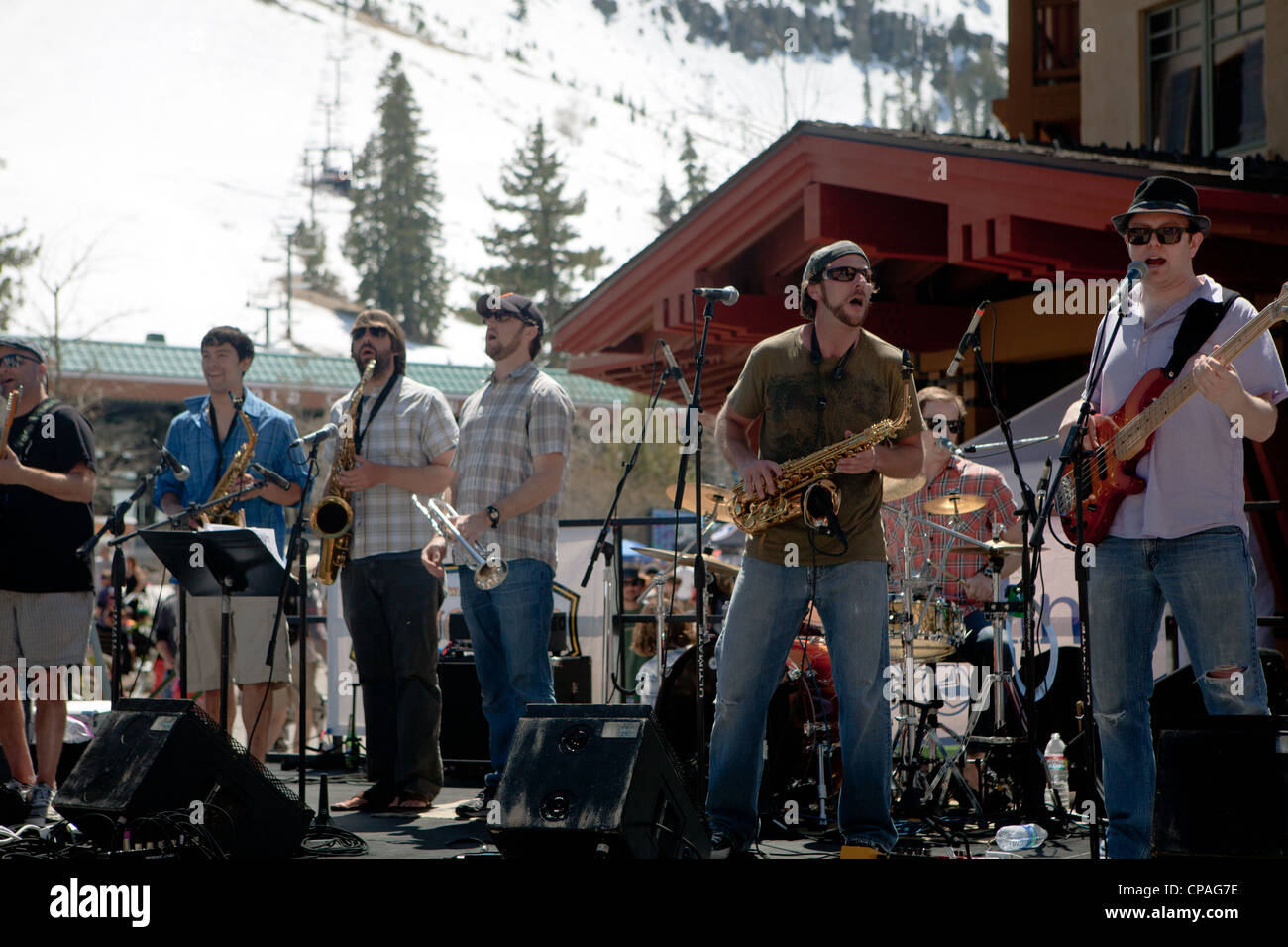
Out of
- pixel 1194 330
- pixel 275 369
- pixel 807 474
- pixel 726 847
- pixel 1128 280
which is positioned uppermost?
pixel 275 369

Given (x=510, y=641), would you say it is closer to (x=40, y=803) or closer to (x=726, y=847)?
(x=726, y=847)

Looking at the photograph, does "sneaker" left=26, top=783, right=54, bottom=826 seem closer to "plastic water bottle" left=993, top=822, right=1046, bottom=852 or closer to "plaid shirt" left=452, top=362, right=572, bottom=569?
"plaid shirt" left=452, top=362, right=572, bottom=569

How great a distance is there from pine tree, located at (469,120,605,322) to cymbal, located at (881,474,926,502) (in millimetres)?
58200

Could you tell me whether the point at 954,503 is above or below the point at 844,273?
below

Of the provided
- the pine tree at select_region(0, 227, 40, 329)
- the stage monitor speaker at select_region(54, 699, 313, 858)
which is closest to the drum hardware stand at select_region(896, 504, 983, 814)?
the stage monitor speaker at select_region(54, 699, 313, 858)

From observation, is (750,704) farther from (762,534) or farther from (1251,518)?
(1251,518)

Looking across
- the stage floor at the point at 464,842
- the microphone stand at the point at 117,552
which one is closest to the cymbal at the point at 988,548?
the stage floor at the point at 464,842

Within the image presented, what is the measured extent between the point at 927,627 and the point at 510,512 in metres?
2.24

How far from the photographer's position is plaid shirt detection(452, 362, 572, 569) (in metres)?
6.24

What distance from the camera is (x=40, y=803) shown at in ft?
21.7

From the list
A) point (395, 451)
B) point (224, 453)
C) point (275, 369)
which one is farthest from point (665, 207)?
point (395, 451)

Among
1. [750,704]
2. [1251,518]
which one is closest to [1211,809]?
[750,704]

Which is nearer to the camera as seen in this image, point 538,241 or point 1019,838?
point 1019,838

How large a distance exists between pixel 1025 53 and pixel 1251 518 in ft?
33.3
